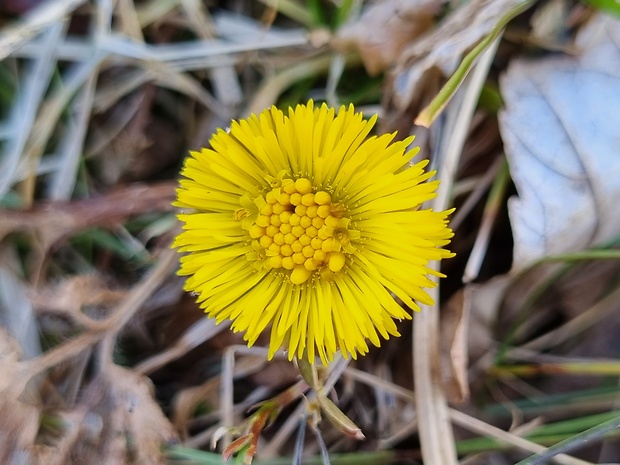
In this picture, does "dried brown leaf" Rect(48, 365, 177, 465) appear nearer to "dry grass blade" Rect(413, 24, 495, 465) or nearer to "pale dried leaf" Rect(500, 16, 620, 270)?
"dry grass blade" Rect(413, 24, 495, 465)

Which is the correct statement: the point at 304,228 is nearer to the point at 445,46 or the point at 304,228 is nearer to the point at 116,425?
the point at 445,46

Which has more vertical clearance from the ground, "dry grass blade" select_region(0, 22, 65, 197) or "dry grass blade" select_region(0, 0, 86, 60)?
"dry grass blade" select_region(0, 0, 86, 60)

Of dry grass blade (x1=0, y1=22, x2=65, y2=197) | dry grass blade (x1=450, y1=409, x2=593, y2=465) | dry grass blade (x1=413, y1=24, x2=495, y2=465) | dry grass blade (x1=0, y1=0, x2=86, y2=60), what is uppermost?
dry grass blade (x1=0, y1=0, x2=86, y2=60)

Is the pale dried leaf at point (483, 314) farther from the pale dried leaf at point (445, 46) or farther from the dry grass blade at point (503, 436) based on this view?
the pale dried leaf at point (445, 46)

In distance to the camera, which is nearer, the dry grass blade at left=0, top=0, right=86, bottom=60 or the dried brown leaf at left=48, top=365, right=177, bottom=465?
the dried brown leaf at left=48, top=365, right=177, bottom=465

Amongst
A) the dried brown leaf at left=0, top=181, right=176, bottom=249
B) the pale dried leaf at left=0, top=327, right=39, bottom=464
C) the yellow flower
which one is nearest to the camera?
the yellow flower

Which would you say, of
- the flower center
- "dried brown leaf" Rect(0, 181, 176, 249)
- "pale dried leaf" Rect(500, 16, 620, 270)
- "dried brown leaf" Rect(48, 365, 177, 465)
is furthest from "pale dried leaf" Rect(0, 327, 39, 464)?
"pale dried leaf" Rect(500, 16, 620, 270)

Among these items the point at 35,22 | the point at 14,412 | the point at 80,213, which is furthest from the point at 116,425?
the point at 35,22

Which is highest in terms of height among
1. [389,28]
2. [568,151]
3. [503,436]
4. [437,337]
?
[389,28]
